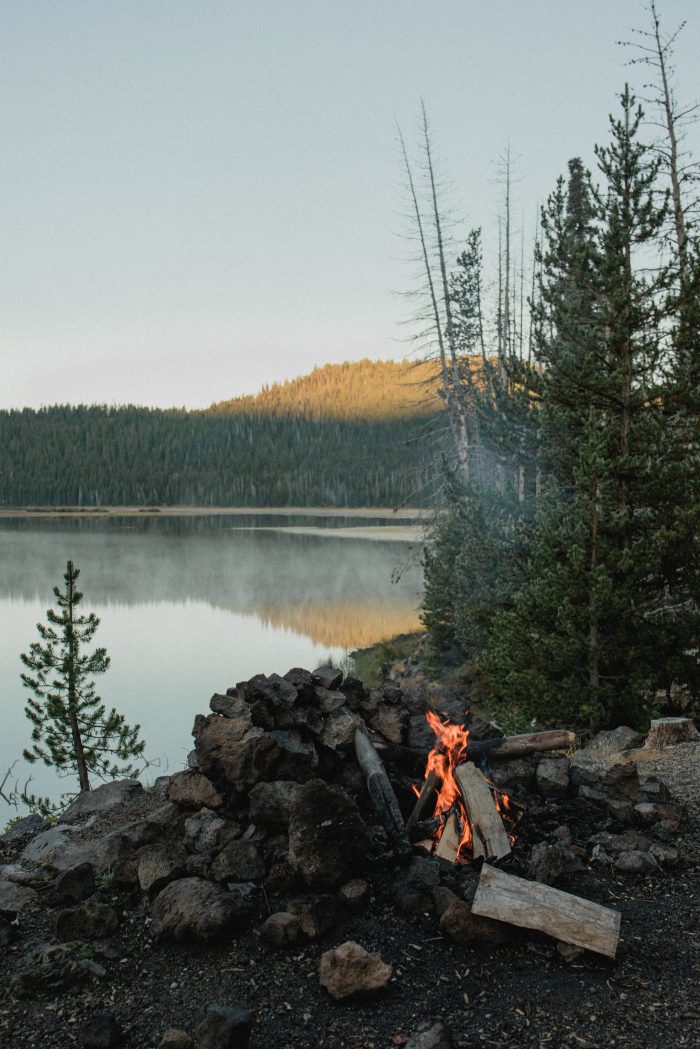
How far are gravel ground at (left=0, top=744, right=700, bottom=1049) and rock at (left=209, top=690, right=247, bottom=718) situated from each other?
5.57 feet

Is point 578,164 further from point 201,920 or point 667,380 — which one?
point 201,920

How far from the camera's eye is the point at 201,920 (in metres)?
5.09

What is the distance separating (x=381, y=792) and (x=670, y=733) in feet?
17.5

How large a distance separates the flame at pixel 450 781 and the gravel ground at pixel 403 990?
30.3 inches

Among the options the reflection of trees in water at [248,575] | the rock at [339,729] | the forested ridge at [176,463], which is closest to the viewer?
the rock at [339,729]

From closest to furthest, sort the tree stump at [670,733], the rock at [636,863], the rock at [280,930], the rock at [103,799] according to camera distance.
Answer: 1. the rock at [280,930]
2. the rock at [636,863]
3. the rock at [103,799]
4. the tree stump at [670,733]

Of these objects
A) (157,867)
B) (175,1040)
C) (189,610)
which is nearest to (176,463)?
(189,610)

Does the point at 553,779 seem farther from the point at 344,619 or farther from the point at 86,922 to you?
the point at 344,619

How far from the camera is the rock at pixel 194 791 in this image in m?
6.23

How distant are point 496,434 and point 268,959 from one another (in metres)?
10.8

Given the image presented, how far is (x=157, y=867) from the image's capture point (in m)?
5.64

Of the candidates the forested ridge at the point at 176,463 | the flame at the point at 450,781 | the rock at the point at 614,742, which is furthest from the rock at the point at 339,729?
the forested ridge at the point at 176,463

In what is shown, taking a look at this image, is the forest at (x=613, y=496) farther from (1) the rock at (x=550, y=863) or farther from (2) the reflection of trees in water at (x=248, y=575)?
(2) the reflection of trees in water at (x=248, y=575)

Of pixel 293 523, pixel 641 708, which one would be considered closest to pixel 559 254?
pixel 641 708
